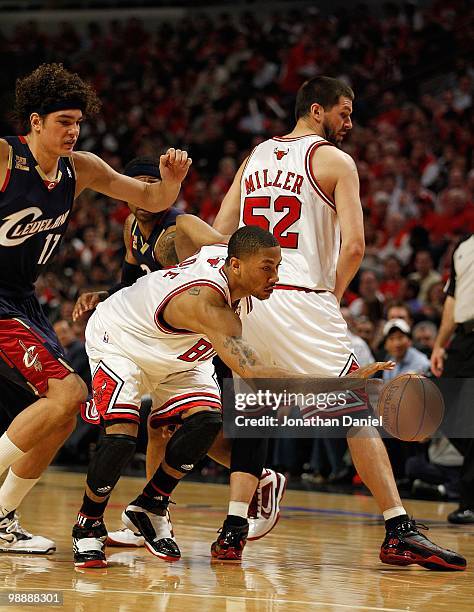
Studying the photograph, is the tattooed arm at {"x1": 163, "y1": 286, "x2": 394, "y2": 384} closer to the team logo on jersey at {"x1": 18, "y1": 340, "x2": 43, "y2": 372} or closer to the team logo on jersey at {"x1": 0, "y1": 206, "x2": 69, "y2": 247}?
the team logo on jersey at {"x1": 18, "y1": 340, "x2": 43, "y2": 372}

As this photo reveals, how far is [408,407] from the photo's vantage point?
207 inches

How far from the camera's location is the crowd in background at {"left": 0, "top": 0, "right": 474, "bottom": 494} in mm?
11188

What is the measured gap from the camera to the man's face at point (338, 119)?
17.4 ft

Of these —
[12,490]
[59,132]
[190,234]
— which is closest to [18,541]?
[12,490]

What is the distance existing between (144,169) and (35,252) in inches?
46.0

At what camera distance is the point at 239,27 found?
19031 millimetres

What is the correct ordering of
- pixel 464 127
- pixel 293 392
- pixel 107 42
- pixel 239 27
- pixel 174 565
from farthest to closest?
pixel 107 42
pixel 239 27
pixel 464 127
pixel 174 565
pixel 293 392

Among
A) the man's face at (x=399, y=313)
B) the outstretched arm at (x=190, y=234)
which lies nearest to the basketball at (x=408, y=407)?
the outstretched arm at (x=190, y=234)

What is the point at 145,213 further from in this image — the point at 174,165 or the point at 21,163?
the point at 21,163

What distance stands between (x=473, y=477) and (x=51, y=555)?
3004mm

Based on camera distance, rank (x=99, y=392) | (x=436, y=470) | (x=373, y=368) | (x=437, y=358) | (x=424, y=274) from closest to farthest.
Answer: (x=373, y=368) → (x=99, y=392) → (x=437, y=358) → (x=436, y=470) → (x=424, y=274)

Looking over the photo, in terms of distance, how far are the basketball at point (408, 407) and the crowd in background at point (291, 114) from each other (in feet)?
11.9

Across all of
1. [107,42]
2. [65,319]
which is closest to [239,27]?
[107,42]

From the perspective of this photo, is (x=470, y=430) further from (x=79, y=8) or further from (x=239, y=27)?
(x=79, y=8)
